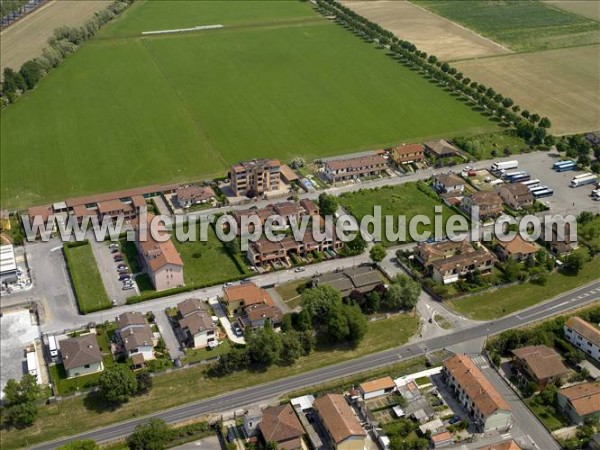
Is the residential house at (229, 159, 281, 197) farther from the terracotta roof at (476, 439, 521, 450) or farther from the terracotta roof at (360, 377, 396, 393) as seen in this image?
the terracotta roof at (476, 439, 521, 450)

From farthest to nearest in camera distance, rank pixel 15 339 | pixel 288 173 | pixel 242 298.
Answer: pixel 288 173
pixel 242 298
pixel 15 339

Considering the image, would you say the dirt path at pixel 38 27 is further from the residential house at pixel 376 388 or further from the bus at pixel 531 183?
the residential house at pixel 376 388

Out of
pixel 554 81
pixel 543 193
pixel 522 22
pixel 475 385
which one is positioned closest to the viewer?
pixel 475 385

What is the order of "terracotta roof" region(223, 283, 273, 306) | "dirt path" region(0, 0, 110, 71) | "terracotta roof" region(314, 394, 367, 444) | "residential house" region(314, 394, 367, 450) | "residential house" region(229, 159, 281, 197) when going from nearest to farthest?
"residential house" region(314, 394, 367, 450)
"terracotta roof" region(314, 394, 367, 444)
"terracotta roof" region(223, 283, 273, 306)
"residential house" region(229, 159, 281, 197)
"dirt path" region(0, 0, 110, 71)

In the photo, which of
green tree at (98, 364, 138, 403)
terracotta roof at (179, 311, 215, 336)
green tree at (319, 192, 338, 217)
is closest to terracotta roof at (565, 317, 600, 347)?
green tree at (319, 192, 338, 217)

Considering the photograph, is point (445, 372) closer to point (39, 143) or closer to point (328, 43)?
point (39, 143)

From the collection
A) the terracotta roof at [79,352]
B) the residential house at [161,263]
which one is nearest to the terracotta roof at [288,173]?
the residential house at [161,263]

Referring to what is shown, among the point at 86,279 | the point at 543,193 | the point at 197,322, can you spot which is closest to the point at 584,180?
the point at 543,193

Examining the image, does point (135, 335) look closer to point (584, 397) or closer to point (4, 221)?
point (4, 221)
